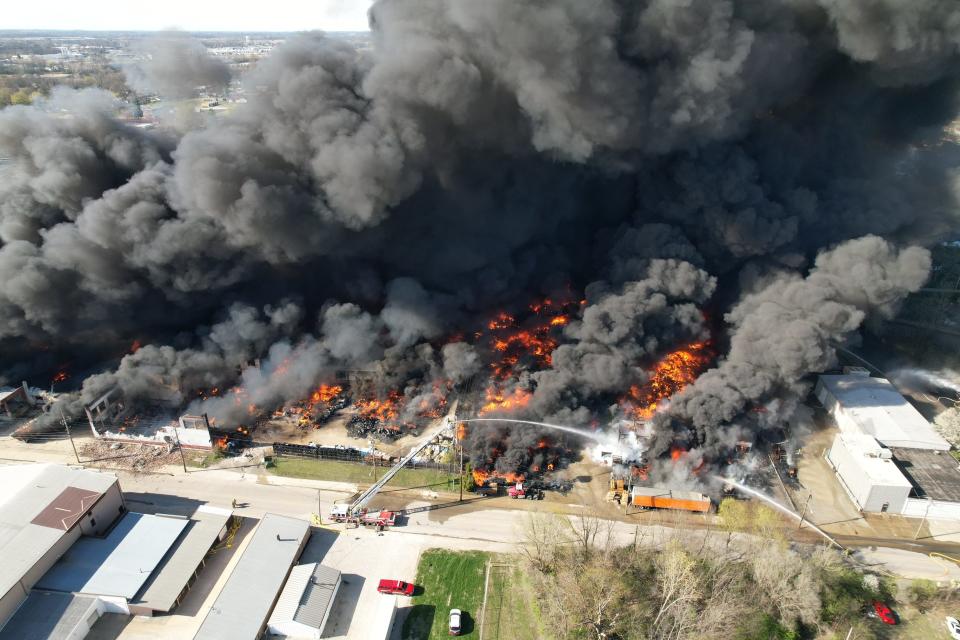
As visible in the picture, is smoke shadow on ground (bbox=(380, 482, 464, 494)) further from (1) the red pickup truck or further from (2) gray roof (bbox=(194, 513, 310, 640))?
(1) the red pickup truck

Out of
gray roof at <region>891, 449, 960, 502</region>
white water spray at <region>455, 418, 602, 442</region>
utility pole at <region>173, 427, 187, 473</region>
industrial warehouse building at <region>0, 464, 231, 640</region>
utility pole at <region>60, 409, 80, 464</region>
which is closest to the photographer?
industrial warehouse building at <region>0, 464, 231, 640</region>

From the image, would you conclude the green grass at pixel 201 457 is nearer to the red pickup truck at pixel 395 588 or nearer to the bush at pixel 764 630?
the red pickup truck at pixel 395 588

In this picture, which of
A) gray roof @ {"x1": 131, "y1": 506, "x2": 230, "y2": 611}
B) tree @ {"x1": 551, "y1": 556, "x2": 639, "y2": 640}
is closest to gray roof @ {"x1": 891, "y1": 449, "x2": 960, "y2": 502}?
tree @ {"x1": 551, "y1": 556, "x2": 639, "y2": 640}

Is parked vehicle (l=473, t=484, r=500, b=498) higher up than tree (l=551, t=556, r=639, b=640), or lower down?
lower down

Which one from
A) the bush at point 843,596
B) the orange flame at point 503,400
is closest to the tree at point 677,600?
the bush at point 843,596

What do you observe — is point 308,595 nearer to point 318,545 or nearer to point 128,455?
point 318,545

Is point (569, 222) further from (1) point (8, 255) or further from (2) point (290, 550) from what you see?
(1) point (8, 255)

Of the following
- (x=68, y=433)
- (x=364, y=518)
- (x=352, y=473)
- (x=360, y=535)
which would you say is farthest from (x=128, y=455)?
(x=360, y=535)

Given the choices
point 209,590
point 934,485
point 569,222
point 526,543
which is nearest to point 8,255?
point 209,590
